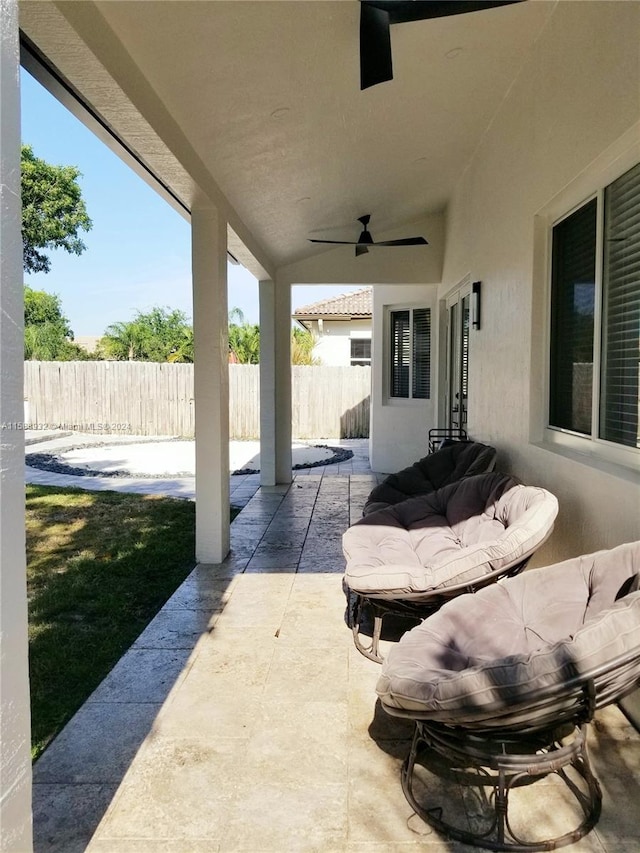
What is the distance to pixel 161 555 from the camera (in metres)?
5.14

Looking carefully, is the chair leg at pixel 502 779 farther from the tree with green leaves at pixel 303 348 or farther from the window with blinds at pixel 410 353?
the tree with green leaves at pixel 303 348

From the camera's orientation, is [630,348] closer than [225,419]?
Yes

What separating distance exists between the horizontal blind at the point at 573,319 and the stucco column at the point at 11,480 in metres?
2.79

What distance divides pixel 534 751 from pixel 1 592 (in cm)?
195

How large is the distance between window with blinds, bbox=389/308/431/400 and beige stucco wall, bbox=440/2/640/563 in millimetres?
2742

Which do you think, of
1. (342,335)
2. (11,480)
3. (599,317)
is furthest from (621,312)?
(342,335)

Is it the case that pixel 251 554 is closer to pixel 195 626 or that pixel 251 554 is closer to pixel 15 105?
pixel 195 626

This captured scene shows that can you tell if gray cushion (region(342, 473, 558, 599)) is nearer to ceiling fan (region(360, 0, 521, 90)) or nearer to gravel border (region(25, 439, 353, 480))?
ceiling fan (region(360, 0, 521, 90))

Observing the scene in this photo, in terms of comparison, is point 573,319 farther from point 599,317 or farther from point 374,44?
point 374,44

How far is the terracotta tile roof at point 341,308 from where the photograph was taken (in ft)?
56.5

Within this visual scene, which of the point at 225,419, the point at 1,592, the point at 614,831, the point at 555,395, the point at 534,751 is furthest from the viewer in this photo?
the point at 225,419

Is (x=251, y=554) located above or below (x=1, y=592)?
below

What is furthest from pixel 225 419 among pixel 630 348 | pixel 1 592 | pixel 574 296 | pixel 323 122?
pixel 1 592

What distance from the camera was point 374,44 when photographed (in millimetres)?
2896
